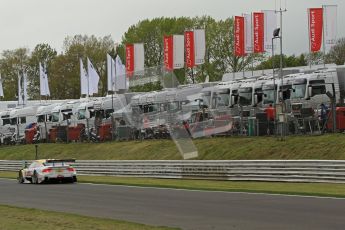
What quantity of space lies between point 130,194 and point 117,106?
22.8 m

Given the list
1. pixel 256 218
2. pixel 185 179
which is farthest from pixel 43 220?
pixel 185 179

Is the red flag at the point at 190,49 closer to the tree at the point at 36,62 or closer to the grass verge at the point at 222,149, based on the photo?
the grass verge at the point at 222,149

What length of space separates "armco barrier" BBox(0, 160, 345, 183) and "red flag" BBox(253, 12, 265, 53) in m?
13.8

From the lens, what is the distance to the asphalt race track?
12398 millimetres

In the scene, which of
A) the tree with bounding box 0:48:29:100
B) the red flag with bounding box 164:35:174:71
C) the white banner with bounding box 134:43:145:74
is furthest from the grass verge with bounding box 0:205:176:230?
the tree with bounding box 0:48:29:100

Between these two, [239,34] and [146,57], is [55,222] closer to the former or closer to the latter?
[239,34]

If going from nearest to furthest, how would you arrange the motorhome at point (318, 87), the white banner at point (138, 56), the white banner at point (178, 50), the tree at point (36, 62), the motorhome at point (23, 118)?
the motorhome at point (318, 87), the white banner at point (178, 50), the white banner at point (138, 56), the motorhome at point (23, 118), the tree at point (36, 62)

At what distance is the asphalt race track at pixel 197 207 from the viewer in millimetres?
12398

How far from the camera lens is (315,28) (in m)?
38.7

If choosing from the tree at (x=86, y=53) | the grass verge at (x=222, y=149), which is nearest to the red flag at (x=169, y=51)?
the grass verge at (x=222, y=149)

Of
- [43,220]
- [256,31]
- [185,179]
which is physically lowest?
[185,179]

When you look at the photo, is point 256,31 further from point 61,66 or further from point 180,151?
point 61,66

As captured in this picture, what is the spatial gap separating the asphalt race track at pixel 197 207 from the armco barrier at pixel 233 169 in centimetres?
440

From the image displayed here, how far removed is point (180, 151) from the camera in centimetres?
3416
